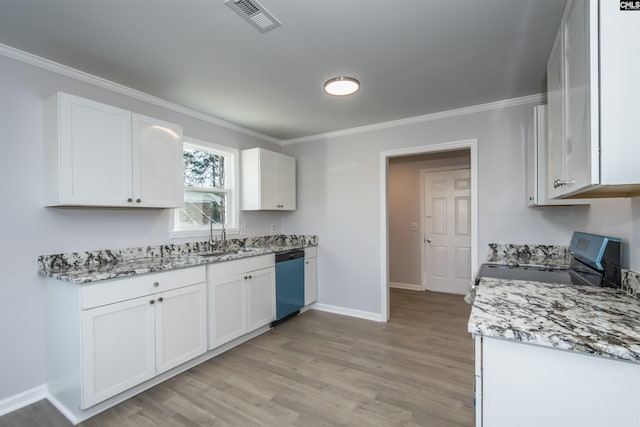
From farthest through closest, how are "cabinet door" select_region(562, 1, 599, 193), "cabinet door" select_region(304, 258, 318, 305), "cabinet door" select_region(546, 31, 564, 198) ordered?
"cabinet door" select_region(304, 258, 318, 305) < "cabinet door" select_region(546, 31, 564, 198) < "cabinet door" select_region(562, 1, 599, 193)

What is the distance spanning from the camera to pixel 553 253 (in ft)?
9.33

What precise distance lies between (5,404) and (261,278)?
2027mm

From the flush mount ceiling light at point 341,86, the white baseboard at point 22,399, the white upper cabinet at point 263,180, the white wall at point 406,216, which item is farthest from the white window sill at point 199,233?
the white wall at point 406,216

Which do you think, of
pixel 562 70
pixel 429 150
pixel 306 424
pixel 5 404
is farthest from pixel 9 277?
pixel 429 150

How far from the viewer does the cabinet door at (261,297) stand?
3.12m

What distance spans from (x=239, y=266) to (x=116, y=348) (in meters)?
1.19

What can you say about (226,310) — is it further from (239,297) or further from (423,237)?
(423,237)

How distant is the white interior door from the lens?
4.95 m

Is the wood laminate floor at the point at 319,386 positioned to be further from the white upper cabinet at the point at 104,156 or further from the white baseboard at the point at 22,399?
the white upper cabinet at the point at 104,156

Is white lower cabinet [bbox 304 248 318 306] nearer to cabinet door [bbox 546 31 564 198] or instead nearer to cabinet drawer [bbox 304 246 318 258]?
cabinet drawer [bbox 304 246 318 258]

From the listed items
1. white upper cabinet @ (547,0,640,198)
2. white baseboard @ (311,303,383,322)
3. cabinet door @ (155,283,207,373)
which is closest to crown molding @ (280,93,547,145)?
white upper cabinet @ (547,0,640,198)

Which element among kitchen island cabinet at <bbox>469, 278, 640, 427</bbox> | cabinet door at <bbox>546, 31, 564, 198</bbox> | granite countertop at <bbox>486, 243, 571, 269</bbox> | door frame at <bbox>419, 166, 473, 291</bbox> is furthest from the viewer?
door frame at <bbox>419, 166, 473, 291</bbox>

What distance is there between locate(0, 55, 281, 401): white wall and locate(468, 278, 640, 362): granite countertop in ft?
9.20

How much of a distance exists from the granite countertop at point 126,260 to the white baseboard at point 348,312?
1.14 m
